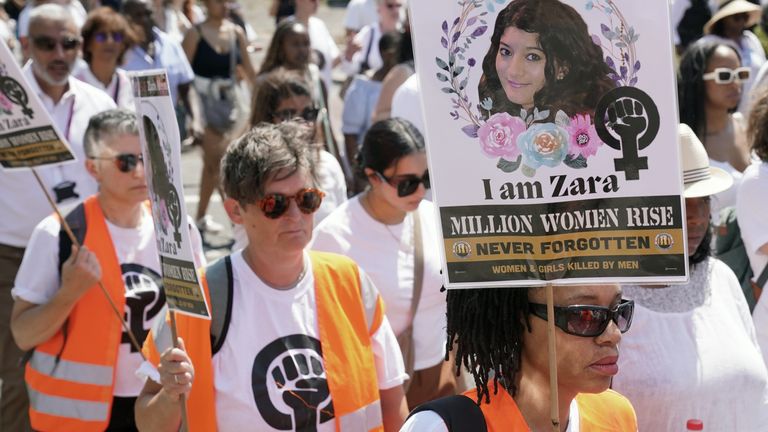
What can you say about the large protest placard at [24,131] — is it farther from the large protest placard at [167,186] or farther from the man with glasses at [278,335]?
the large protest placard at [167,186]

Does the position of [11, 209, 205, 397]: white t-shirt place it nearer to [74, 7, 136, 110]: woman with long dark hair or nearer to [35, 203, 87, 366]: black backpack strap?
[35, 203, 87, 366]: black backpack strap

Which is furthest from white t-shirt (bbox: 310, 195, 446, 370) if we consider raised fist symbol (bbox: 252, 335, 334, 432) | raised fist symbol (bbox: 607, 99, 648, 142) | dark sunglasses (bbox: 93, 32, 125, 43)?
dark sunglasses (bbox: 93, 32, 125, 43)

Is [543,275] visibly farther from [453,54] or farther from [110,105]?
[110,105]

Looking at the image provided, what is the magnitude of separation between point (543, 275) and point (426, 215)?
7.60ft

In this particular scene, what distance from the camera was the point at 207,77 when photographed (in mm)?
10117

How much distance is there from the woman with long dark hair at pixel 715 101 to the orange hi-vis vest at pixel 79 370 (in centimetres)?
332

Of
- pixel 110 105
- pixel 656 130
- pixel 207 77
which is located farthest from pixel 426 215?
pixel 207 77

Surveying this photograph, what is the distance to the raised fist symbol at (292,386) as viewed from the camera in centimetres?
332

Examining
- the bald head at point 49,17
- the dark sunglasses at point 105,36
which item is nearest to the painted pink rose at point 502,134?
the bald head at point 49,17

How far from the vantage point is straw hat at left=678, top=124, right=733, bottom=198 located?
3.67 metres

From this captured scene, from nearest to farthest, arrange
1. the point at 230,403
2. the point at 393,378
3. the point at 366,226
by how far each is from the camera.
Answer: the point at 230,403, the point at 393,378, the point at 366,226

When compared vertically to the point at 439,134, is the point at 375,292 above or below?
below

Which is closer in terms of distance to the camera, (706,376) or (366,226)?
(706,376)

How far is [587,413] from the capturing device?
9.12 feet
